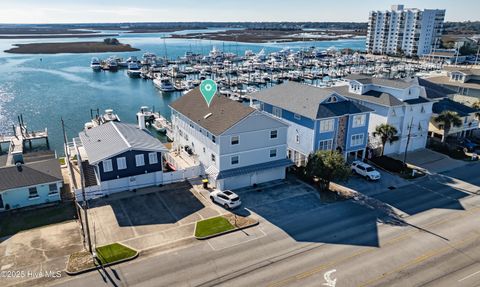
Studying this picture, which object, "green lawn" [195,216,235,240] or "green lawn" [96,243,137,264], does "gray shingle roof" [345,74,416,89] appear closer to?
"green lawn" [195,216,235,240]

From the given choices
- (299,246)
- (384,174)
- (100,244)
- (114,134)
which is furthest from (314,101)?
(100,244)

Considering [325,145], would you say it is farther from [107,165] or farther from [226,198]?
[107,165]

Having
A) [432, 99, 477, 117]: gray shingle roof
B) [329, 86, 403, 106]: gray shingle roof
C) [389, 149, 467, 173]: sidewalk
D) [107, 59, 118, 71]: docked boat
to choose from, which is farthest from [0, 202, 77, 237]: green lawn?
[107, 59, 118, 71]: docked boat

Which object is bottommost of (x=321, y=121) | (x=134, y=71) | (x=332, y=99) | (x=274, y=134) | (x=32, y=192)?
(x=134, y=71)

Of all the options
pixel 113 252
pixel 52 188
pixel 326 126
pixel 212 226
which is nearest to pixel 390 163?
pixel 326 126

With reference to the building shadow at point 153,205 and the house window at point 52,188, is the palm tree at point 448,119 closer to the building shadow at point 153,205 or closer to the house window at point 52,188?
the building shadow at point 153,205

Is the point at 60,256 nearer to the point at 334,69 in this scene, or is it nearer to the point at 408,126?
the point at 408,126
